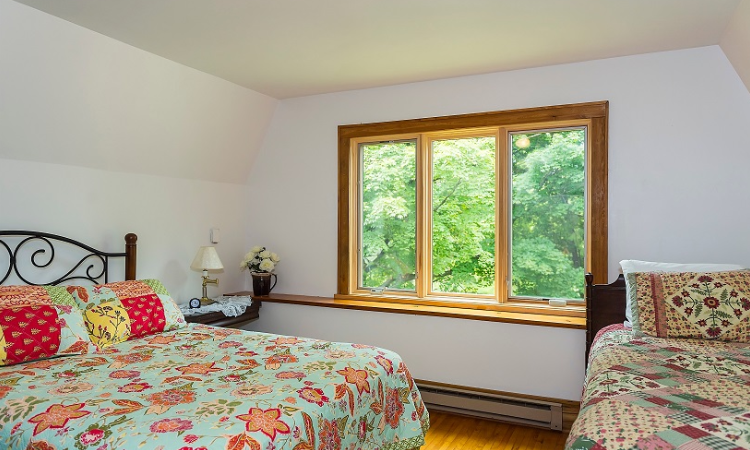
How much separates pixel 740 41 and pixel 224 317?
142 inches

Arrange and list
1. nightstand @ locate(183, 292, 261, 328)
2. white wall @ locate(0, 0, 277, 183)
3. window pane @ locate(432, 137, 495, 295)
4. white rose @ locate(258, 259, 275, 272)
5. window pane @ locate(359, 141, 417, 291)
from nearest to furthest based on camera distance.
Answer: white wall @ locate(0, 0, 277, 183), nightstand @ locate(183, 292, 261, 328), window pane @ locate(432, 137, 495, 295), window pane @ locate(359, 141, 417, 291), white rose @ locate(258, 259, 275, 272)

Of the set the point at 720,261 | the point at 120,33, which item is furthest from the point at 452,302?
the point at 120,33

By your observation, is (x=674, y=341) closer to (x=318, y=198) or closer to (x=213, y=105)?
(x=318, y=198)

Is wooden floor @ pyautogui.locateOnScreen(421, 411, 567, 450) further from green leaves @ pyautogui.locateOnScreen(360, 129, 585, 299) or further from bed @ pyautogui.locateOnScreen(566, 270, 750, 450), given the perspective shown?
green leaves @ pyautogui.locateOnScreen(360, 129, 585, 299)

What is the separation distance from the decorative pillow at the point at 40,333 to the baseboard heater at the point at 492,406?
2195 mm

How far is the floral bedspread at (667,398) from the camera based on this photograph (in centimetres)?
126

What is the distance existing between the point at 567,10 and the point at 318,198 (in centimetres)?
241

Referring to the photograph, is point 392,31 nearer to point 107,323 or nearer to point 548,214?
point 548,214

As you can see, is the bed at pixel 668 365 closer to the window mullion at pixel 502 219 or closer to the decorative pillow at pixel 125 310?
the window mullion at pixel 502 219

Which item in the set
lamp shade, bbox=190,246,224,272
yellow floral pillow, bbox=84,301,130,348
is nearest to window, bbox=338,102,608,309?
lamp shade, bbox=190,246,224,272

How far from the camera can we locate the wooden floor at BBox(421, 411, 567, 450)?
3.01 meters

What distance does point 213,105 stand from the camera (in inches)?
148

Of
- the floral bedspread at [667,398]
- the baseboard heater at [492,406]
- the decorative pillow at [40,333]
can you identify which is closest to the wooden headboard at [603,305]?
the baseboard heater at [492,406]

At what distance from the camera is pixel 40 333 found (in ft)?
7.75
